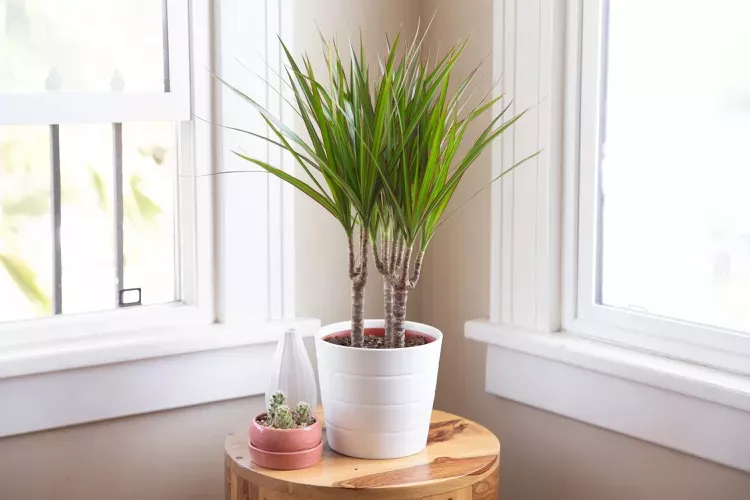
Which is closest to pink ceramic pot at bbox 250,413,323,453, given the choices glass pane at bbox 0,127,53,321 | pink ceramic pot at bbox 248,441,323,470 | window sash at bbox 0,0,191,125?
pink ceramic pot at bbox 248,441,323,470

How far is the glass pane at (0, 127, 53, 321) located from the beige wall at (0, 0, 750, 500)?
0.92 feet

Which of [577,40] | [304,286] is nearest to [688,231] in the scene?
[577,40]

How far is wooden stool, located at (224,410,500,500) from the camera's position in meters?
1.59

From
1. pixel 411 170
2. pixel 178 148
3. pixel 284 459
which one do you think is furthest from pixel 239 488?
pixel 178 148

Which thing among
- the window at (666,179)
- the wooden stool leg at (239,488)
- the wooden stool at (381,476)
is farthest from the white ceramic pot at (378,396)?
the window at (666,179)

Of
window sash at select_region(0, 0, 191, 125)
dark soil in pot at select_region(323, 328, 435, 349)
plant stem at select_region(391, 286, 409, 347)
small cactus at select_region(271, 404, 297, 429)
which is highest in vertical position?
window sash at select_region(0, 0, 191, 125)

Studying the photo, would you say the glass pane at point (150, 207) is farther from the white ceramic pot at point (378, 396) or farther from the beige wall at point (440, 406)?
the white ceramic pot at point (378, 396)

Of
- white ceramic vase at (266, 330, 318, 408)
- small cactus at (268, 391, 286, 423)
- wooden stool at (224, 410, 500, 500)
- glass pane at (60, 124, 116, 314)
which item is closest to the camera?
wooden stool at (224, 410, 500, 500)

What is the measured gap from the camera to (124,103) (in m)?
1.92

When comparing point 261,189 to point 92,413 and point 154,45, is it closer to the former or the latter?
point 154,45

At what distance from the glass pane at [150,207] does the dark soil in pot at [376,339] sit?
466 mm

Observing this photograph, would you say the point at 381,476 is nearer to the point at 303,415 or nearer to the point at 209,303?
the point at 303,415

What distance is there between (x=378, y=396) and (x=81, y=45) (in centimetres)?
93

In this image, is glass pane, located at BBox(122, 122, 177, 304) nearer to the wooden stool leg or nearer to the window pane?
the window pane
